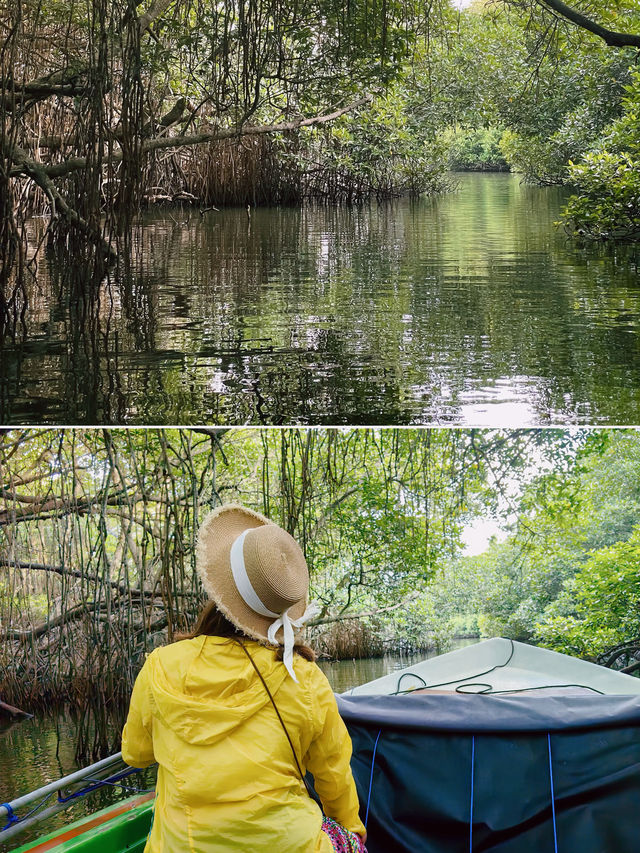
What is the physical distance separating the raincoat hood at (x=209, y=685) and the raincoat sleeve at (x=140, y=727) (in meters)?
0.02

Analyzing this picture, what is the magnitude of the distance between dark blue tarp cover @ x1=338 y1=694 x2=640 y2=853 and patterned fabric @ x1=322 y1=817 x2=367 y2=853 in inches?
16.2

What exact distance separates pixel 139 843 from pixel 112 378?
6.99 feet

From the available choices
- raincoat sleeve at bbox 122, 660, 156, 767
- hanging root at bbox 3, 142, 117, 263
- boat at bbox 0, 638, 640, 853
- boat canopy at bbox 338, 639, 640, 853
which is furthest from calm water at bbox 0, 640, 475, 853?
hanging root at bbox 3, 142, 117, 263

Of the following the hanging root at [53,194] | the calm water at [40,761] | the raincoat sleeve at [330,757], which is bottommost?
the calm water at [40,761]

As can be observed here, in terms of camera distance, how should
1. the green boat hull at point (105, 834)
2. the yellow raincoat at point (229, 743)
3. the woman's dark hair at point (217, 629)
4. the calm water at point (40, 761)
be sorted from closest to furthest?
the yellow raincoat at point (229, 743) → the woman's dark hair at point (217, 629) → the green boat hull at point (105, 834) → the calm water at point (40, 761)

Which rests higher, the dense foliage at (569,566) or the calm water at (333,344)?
the calm water at (333,344)

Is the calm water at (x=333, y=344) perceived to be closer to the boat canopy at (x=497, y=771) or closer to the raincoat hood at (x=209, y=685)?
the boat canopy at (x=497, y=771)

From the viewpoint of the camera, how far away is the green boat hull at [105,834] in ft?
6.46

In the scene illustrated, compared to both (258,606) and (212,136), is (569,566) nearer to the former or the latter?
(212,136)

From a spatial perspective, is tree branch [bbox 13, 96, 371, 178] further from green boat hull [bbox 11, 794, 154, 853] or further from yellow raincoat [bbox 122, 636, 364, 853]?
yellow raincoat [bbox 122, 636, 364, 853]

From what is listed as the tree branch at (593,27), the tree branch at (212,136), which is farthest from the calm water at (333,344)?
the tree branch at (593,27)

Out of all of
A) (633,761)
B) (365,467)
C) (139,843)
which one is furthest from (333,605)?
(633,761)

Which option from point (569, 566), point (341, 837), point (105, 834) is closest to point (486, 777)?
point (341, 837)

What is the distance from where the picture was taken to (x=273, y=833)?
1.40 metres
